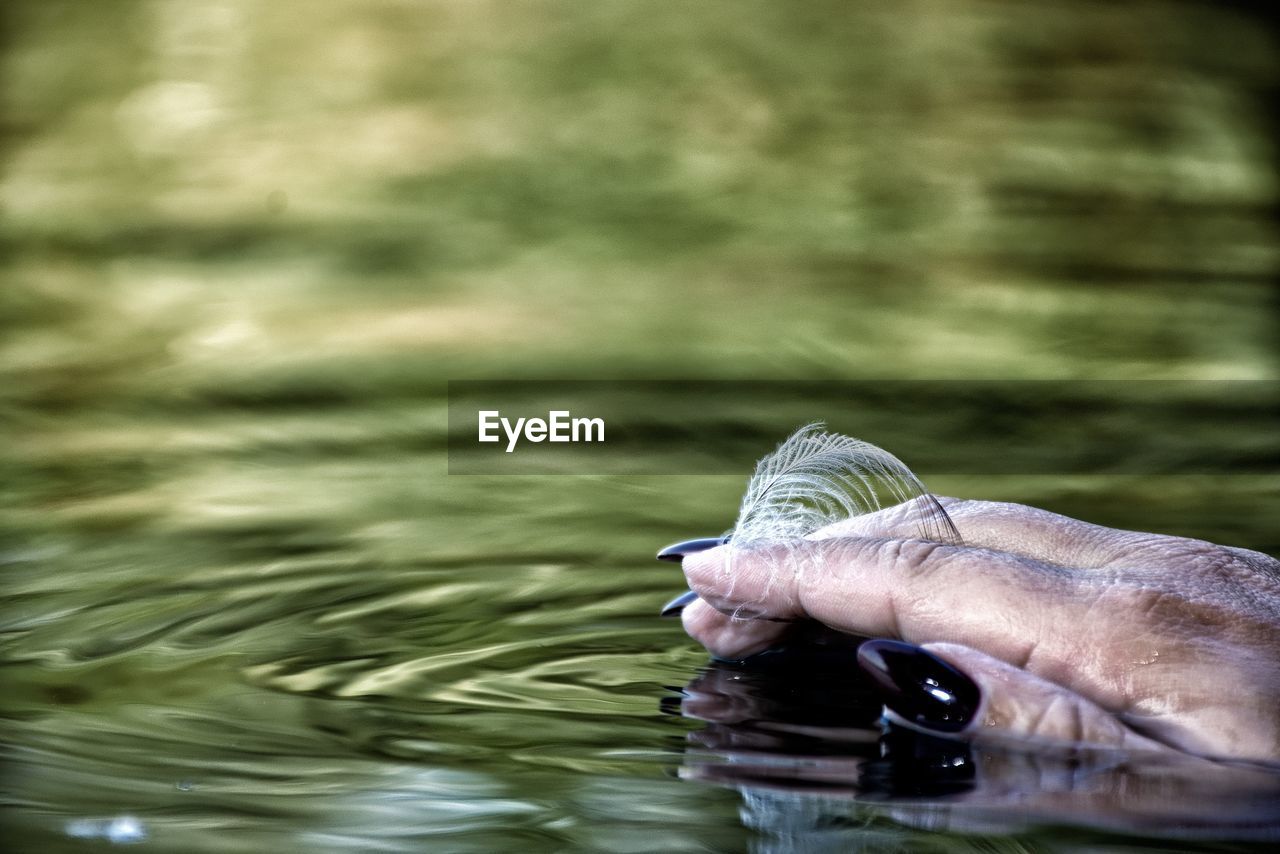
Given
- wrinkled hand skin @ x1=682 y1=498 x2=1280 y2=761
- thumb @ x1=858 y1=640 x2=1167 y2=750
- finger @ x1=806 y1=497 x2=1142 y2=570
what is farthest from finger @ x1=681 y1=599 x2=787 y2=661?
thumb @ x1=858 y1=640 x2=1167 y2=750

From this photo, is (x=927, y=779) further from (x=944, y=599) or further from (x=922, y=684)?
(x=944, y=599)

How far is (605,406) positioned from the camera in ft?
10.6

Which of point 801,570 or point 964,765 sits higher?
point 801,570

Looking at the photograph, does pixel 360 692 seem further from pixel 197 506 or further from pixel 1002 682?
pixel 197 506

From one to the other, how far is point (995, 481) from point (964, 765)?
→ 1618mm

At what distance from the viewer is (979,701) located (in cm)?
125

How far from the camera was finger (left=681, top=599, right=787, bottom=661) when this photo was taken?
1525mm

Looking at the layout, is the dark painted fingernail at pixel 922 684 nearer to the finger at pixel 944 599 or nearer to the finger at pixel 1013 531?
the finger at pixel 944 599

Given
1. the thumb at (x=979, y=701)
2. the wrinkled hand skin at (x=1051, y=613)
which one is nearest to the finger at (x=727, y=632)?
the wrinkled hand skin at (x=1051, y=613)

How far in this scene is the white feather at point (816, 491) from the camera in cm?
152

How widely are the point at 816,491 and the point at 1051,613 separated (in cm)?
32

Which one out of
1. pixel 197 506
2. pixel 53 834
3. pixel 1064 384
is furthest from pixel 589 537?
pixel 1064 384

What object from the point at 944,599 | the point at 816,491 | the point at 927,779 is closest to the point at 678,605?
the point at 816,491

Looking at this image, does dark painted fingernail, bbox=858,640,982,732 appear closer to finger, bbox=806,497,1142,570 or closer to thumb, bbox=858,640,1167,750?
thumb, bbox=858,640,1167,750
